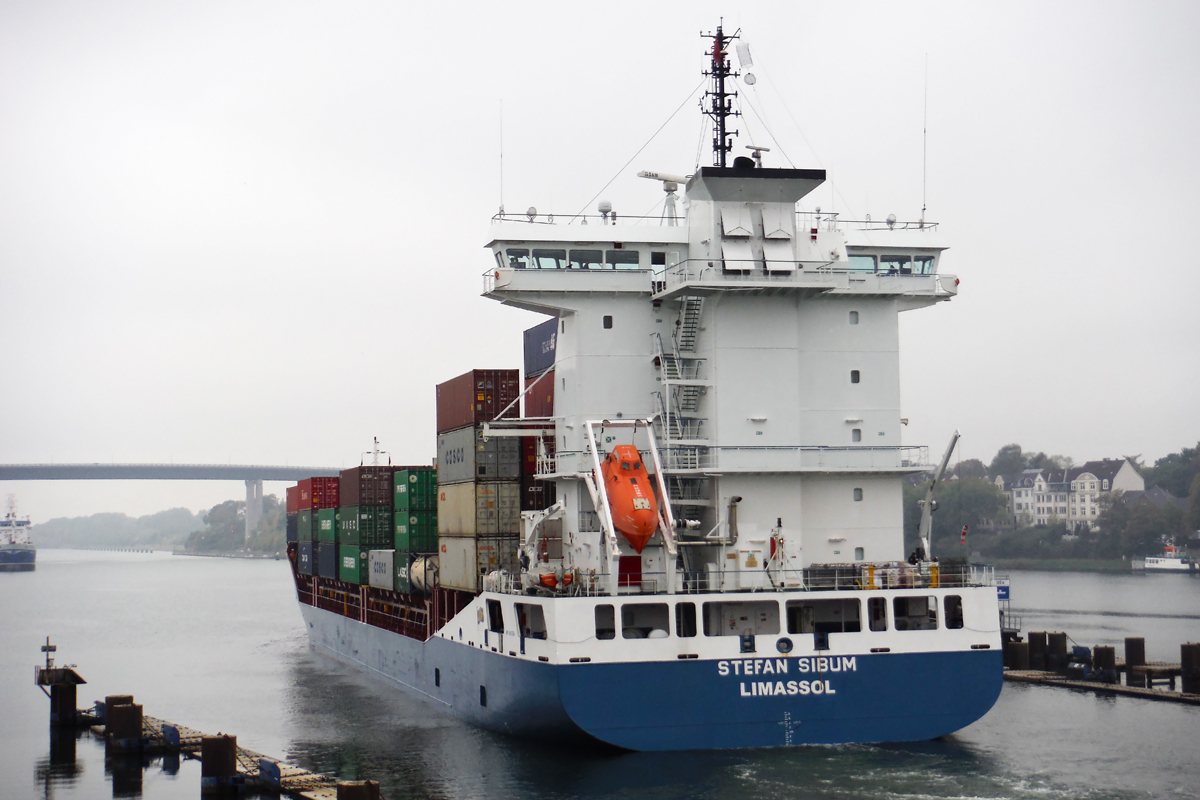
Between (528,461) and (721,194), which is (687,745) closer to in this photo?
(528,461)

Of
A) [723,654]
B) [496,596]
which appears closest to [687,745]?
[723,654]

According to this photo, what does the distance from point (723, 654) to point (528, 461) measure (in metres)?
9.51

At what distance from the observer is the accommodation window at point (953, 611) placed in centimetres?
2547

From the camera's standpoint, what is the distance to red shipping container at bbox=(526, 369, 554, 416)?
1213 inches

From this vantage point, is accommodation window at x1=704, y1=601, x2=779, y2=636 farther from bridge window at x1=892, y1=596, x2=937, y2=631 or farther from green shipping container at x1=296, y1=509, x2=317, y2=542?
green shipping container at x1=296, y1=509, x2=317, y2=542

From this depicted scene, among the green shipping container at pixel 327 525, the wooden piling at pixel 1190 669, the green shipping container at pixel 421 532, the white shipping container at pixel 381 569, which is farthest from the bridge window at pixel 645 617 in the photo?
the green shipping container at pixel 327 525

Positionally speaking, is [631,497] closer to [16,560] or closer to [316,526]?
[316,526]

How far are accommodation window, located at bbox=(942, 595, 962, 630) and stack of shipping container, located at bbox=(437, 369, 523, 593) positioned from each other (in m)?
10.5

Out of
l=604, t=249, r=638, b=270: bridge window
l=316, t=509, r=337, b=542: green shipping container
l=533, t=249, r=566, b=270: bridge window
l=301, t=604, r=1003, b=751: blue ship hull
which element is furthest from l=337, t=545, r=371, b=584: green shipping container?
l=301, t=604, r=1003, b=751: blue ship hull

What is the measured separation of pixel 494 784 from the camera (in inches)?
959

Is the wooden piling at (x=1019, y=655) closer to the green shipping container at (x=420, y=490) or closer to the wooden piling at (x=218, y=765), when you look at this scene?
the green shipping container at (x=420, y=490)

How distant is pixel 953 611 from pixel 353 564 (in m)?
25.3

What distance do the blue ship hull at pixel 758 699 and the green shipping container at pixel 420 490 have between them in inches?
523

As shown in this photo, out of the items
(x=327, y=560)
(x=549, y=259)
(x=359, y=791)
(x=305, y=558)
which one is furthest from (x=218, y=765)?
(x=305, y=558)
